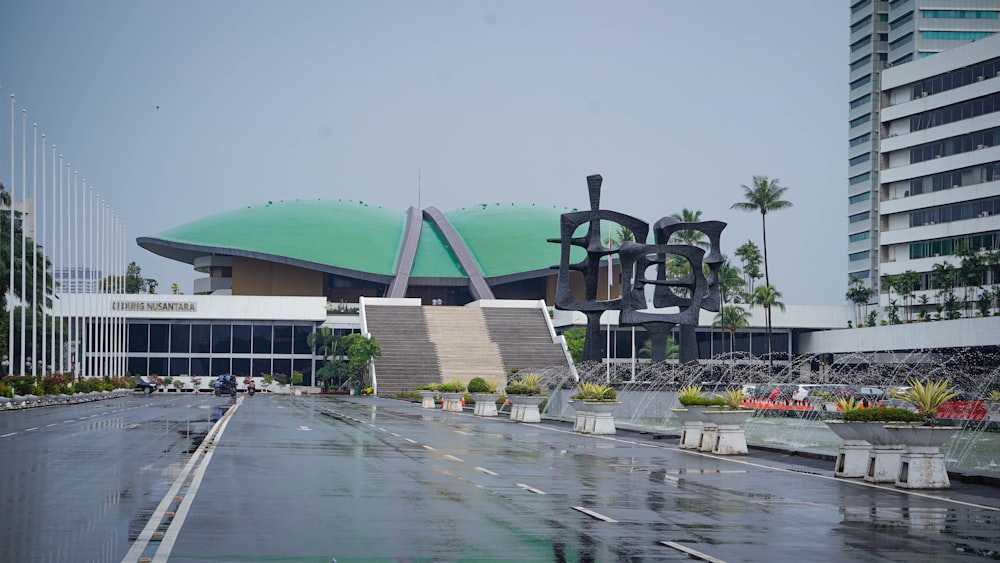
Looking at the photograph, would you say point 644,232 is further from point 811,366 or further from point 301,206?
point 301,206

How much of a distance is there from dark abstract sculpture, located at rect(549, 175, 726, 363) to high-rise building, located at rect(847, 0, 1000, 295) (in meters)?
86.9

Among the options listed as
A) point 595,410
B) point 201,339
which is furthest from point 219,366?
point 595,410

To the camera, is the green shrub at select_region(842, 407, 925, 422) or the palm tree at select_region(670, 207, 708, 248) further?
the palm tree at select_region(670, 207, 708, 248)

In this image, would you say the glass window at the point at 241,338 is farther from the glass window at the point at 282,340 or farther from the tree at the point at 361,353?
the tree at the point at 361,353

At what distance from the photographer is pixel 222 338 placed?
11594cm

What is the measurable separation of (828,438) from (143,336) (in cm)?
8835

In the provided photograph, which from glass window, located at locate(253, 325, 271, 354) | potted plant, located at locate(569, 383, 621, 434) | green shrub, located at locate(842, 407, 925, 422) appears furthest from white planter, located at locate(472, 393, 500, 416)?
glass window, located at locate(253, 325, 271, 354)

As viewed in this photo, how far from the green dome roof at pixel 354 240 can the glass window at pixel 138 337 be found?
14.2 meters

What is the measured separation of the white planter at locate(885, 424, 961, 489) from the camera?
1969 centimetres

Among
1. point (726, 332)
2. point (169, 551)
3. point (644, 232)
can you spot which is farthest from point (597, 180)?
point (726, 332)

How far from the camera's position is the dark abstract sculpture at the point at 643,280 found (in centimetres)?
5716

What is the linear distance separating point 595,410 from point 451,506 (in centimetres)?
2297

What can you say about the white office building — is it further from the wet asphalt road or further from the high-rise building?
the wet asphalt road

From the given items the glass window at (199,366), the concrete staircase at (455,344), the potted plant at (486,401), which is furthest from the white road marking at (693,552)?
the glass window at (199,366)
